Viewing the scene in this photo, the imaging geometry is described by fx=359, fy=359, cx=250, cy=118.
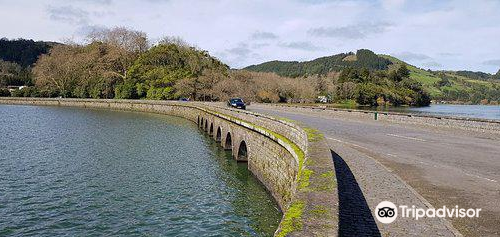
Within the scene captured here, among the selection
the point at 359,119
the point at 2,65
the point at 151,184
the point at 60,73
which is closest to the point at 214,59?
the point at 60,73

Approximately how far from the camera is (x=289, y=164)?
14.6 meters

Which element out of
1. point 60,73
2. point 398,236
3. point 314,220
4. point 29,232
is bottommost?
point 29,232

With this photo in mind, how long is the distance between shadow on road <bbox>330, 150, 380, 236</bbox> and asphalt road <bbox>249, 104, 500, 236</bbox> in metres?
0.27

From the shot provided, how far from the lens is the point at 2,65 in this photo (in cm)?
17200

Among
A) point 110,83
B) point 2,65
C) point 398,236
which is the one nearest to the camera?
point 398,236

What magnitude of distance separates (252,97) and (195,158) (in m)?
71.2

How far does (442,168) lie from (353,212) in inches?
235

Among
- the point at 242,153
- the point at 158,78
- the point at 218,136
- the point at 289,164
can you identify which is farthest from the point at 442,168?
the point at 158,78

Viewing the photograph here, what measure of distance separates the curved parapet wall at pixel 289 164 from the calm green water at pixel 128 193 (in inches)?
46.1

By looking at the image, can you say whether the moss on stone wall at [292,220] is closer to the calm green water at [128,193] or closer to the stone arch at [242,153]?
the calm green water at [128,193]

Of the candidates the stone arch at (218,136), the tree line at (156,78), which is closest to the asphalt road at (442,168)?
the stone arch at (218,136)

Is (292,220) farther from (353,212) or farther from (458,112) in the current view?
(458,112)

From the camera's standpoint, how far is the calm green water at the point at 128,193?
13.2 meters

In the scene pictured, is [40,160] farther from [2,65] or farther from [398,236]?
[2,65]
